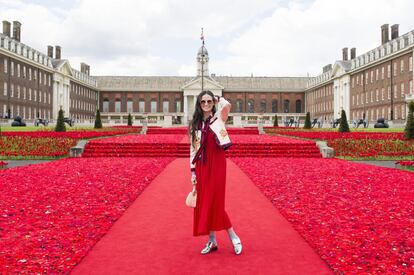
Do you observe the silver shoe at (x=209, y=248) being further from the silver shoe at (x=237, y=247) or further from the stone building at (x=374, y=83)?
the stone building at (x=374, y=83)

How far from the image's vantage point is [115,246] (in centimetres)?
497

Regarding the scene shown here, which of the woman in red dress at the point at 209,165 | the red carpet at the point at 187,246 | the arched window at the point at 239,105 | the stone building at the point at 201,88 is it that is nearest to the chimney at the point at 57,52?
the stone building at the point at 201,88

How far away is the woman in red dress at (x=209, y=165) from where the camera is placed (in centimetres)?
445

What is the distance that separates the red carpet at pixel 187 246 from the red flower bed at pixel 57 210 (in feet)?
0.91

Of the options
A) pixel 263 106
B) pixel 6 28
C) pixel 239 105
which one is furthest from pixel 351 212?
pixel 263 106

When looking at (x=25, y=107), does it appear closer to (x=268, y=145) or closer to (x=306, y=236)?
(x=268, y=145)

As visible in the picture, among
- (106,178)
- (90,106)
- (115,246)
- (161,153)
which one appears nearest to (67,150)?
(161,153)

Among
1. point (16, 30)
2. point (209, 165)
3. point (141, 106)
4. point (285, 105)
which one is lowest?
point (209, 165)

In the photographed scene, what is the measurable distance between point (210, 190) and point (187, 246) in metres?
1.00

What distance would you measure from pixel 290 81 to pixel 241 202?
7480 cm

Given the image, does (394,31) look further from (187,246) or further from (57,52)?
(187,246)

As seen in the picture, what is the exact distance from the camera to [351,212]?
6570 mm

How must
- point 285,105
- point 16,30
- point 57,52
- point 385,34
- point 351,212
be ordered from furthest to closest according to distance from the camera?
point 285,105 → point 57,52 → point 16,30 → point 385,34 → point 351,212

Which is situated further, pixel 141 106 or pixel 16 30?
pixel 141 106
